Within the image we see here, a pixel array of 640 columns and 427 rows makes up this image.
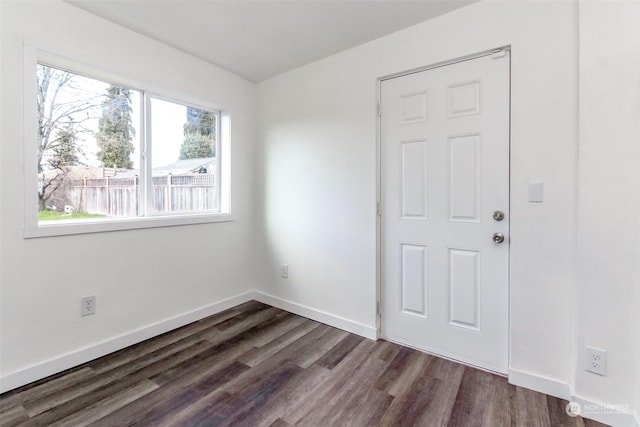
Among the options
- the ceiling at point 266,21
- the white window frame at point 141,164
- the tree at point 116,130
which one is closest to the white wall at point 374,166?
the ceiling at point 266,21

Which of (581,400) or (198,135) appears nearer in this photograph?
(581,400)

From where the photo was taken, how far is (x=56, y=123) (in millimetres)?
1915

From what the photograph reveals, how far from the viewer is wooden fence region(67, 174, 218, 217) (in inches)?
81.5

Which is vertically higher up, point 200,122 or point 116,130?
point 200,122

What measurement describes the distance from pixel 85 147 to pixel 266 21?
157cm

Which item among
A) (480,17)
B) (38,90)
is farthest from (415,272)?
(38,90)

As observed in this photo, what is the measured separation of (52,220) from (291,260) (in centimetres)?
184

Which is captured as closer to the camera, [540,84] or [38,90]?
[540,84]

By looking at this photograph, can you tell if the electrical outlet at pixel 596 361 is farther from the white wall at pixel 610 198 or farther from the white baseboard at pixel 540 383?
the white baseboard at pixel 540 383

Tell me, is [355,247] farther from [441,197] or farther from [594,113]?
[594,113]

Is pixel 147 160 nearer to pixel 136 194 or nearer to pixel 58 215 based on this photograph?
pixel 136 194

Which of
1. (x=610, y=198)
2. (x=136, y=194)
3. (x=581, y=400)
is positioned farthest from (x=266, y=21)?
(x=581, y=400)

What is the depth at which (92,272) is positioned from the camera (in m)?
2.01

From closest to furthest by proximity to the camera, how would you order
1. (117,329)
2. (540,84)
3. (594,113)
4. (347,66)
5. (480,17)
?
(594,113) → (540,84) → (480,17) → (117,329) → (347,66)
